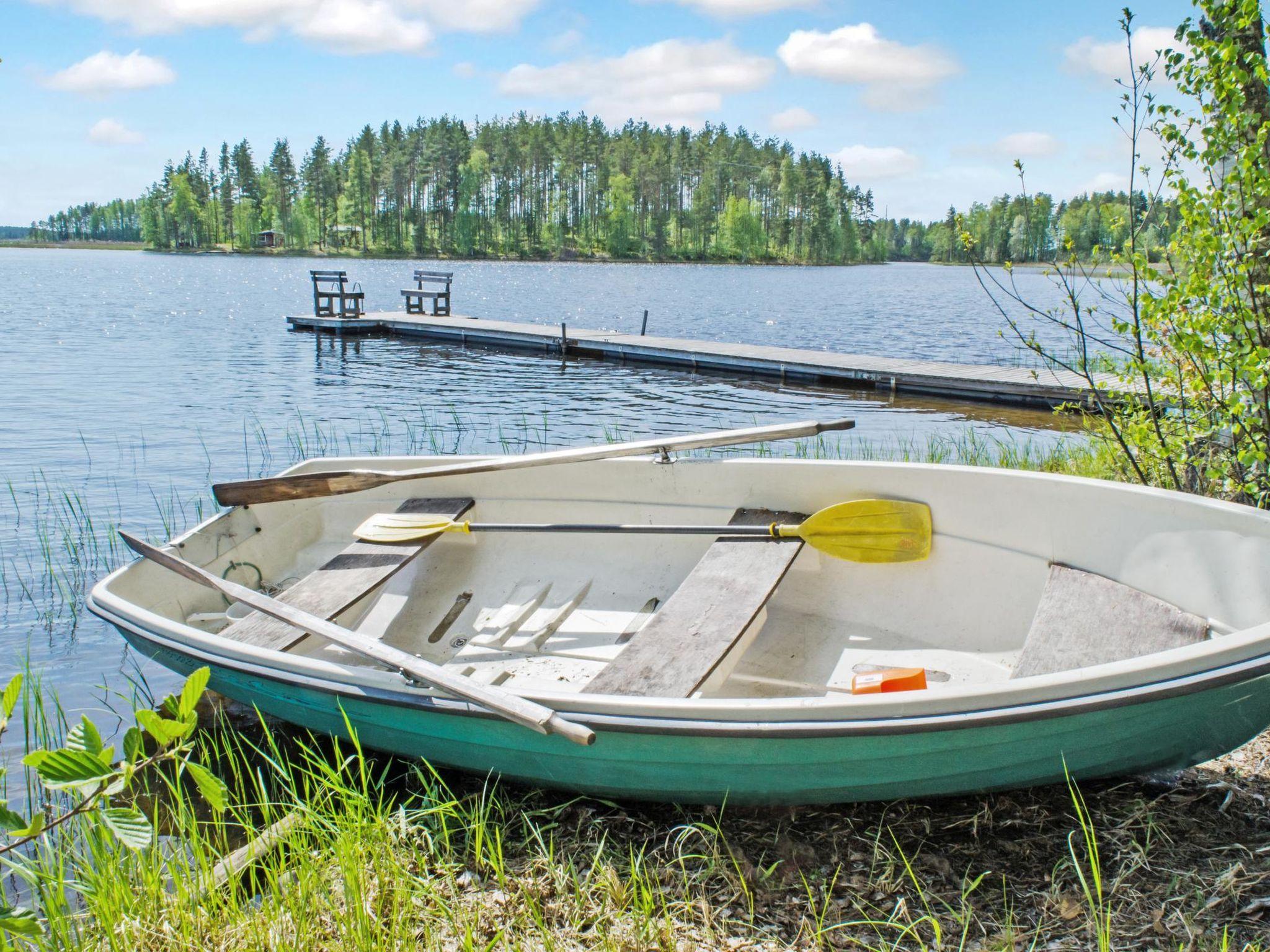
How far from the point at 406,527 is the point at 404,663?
5.37 ft

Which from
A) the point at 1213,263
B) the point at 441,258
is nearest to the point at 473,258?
the point at 441,258

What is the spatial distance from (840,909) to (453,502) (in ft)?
9.87

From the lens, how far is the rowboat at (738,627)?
2.79 m

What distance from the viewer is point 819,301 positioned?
152ft

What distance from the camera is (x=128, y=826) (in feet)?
4.85

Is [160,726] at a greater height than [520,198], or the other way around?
[520,198]

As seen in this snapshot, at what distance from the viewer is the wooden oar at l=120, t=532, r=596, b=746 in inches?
111

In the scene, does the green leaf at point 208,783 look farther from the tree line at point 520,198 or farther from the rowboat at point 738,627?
the tree line at point 520,198

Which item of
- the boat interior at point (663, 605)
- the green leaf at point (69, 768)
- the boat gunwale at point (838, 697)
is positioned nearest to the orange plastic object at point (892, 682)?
the boat interior at point (663, 605)

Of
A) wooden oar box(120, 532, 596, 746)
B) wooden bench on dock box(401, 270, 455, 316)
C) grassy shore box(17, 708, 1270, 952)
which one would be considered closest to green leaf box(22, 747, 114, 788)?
grassy shore box(17, 708, 1270, 952)

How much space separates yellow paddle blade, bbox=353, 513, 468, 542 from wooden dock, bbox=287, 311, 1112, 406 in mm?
7868

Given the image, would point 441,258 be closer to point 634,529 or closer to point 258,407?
point 258,407

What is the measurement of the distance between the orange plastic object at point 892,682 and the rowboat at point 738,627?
30mm

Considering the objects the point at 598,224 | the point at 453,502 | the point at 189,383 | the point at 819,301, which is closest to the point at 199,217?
the point at 598,224
